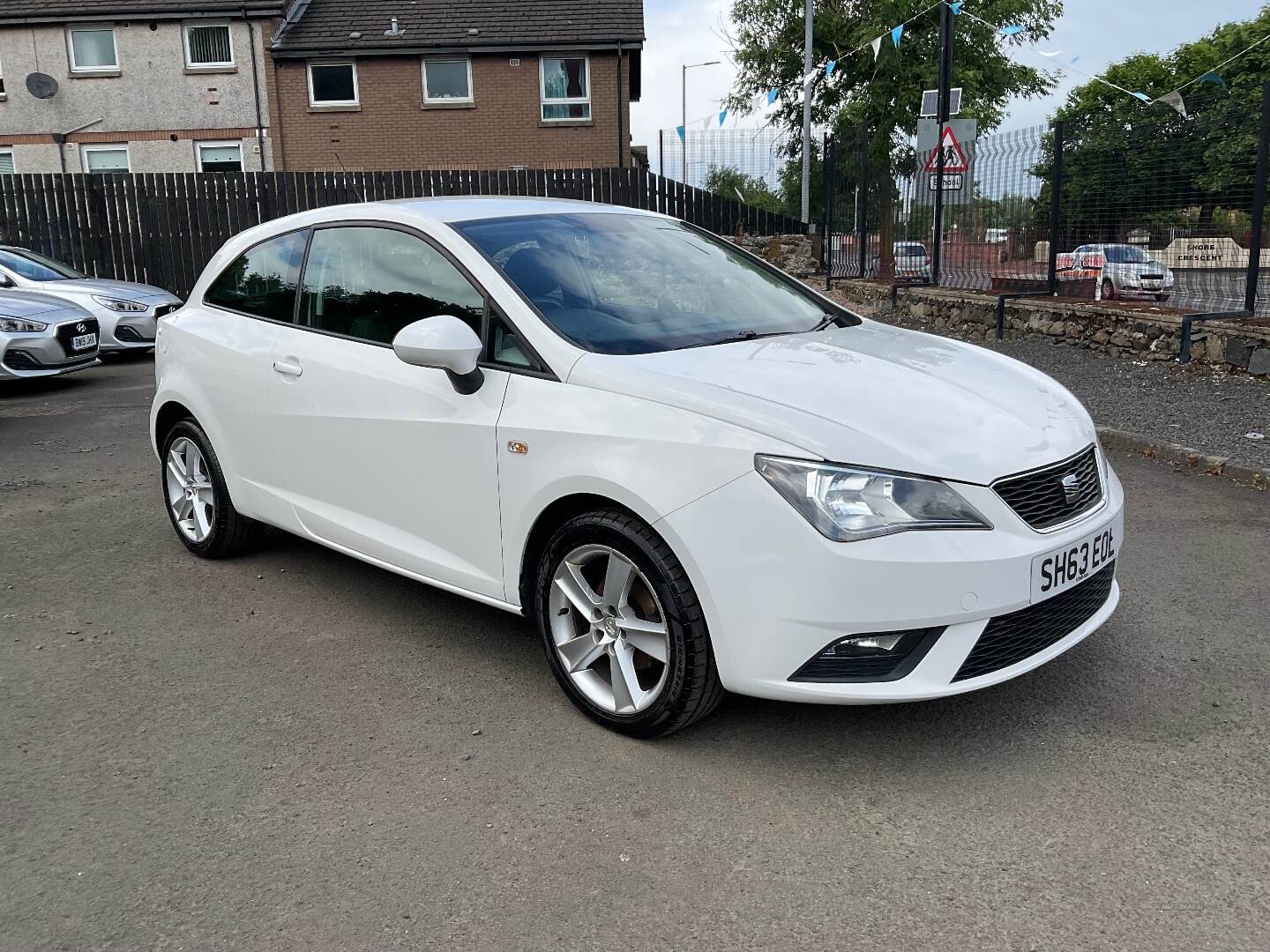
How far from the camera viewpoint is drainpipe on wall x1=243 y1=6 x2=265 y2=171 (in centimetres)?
2602

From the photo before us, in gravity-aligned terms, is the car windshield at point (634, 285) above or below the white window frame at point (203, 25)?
below

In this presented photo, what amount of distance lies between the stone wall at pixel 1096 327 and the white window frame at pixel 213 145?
18.6 m

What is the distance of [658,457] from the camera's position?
308 centimetres

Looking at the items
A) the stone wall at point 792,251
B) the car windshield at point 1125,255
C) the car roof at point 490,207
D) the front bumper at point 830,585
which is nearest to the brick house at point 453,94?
the stone wall at point 792,251

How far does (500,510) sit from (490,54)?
25.1m

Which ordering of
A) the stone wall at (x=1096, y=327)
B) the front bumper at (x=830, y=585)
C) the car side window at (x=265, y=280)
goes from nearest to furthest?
the front bumper at (x=830, y=585)
the car side window at (x=265, y=280)
the stone wall at (x=1096, y=327)

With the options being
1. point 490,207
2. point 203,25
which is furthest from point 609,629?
point 203,25

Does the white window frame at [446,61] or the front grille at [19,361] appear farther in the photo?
the white window frame at [446,61]

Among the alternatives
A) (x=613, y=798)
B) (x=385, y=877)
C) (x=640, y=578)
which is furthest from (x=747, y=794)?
(x=385, y=877)

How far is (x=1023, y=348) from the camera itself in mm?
Result: 11094

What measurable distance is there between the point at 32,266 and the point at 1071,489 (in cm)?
1445

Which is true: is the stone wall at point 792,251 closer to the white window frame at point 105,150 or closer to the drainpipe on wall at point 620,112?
the drainpipe on wall at point 620,112

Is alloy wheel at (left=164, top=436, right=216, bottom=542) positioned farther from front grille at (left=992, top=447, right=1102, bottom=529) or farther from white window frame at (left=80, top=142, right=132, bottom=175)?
white window frame at (left=80, top=142, right=132, bottom=175)

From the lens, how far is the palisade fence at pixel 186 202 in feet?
62.2
